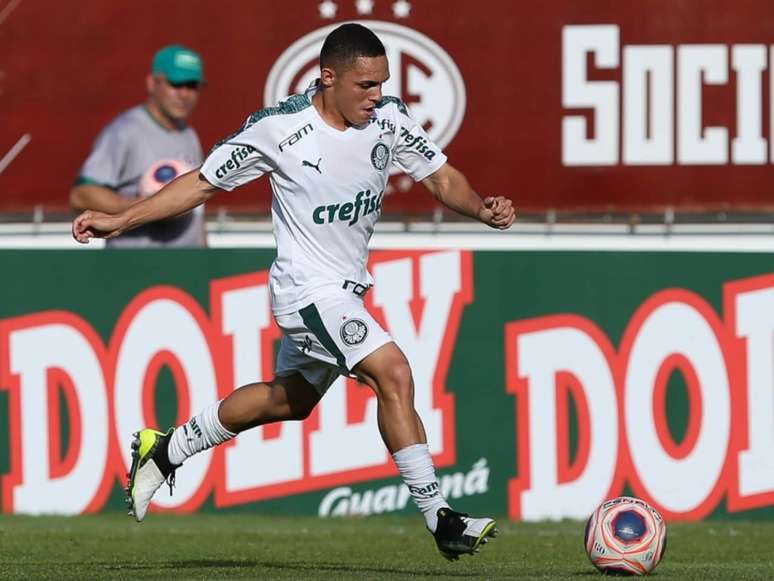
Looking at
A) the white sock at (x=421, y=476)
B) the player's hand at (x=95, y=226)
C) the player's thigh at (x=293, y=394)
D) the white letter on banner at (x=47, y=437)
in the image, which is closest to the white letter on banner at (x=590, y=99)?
the white letter on banner at (x=47, y=437)

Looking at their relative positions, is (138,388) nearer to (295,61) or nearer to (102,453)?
(102,453)

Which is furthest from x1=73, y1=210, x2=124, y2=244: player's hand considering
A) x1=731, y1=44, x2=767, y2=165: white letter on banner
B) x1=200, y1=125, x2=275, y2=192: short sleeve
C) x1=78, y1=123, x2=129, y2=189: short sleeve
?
x1=731, y1=44, x2=767, y2=165: white letter on banner

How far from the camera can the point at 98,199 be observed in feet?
37.6

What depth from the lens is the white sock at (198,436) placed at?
8.79 metres

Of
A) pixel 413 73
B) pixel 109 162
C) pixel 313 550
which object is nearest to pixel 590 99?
pixel 413 73

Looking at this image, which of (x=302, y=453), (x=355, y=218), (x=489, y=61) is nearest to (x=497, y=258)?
(x=302, y=453)

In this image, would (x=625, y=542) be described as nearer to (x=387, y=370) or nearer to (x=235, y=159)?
(x=387, y=370)

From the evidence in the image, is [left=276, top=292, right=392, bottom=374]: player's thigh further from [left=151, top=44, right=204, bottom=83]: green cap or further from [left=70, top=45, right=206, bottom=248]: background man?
[left=151, top=44, right=204, bottom=83]: green cap

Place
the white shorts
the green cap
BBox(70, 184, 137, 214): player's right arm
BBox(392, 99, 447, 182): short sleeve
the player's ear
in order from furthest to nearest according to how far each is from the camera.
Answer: the green cap < BBox(70, 184, 137, 214): player's right arm < BBox(392, 99, 447, 182): short sleeve < the player's ear < the white shorts

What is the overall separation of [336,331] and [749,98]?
6599 millimetres

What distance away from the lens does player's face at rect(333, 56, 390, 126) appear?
8.12m

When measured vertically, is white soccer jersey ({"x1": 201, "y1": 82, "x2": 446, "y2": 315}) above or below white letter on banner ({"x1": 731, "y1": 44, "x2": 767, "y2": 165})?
below

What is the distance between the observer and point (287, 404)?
871 cm

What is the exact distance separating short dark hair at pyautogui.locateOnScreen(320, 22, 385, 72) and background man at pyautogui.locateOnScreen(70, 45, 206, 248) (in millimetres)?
3515
